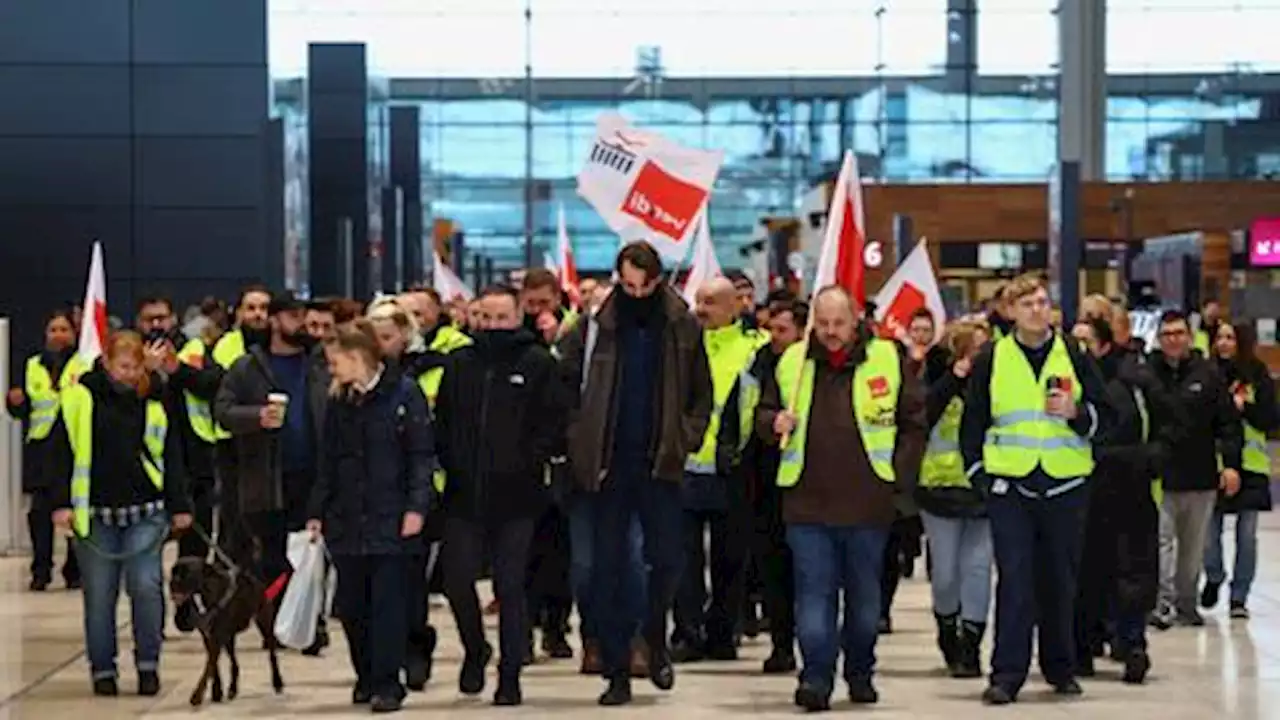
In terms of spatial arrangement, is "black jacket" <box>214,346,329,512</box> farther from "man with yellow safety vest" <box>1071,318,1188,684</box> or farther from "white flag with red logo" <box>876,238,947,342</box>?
"white flag with red logo" <box>876,238,947,342</box>

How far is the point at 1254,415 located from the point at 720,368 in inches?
158

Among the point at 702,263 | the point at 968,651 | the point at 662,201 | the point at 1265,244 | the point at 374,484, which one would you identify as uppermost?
the point at 1265,244

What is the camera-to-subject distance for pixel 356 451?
11.1m

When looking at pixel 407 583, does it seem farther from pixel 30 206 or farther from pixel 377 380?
pixel 30 206

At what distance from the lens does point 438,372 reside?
12.6 m

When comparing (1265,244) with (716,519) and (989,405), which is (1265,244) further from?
(989,405)

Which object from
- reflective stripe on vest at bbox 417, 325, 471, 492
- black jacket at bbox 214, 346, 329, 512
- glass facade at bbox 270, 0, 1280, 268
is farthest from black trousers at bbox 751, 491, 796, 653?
glass facade at bbox 270, 0, 1280, 268

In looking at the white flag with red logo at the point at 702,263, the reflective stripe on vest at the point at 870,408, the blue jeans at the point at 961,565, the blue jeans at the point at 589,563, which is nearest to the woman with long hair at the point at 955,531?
the blue jeans at the point at 961,565

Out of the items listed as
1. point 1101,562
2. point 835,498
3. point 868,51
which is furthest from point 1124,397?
point 868,51

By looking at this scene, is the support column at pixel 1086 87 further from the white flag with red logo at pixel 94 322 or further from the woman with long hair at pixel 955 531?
the woman with long hair at pixel 955 531

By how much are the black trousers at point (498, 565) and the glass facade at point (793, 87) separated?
137 feet

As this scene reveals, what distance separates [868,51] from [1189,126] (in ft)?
22.5

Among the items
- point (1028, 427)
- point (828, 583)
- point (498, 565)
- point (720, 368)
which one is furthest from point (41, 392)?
point (1028, 427)

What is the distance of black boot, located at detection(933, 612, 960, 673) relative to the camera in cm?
1262
